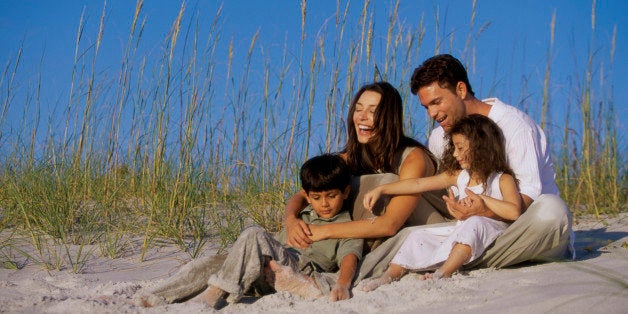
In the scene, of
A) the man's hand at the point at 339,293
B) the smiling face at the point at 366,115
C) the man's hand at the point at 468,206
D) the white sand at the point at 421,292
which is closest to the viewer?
the white sand at the point at 421,292

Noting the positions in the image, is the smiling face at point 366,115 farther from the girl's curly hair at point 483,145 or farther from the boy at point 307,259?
the girl's curly hair at point 483,145

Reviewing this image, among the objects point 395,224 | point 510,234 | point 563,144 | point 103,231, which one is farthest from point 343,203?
point 563,144

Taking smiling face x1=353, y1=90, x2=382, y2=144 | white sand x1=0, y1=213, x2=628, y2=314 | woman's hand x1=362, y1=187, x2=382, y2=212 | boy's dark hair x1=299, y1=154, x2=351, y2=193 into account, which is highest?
smiling face x1=353, y1=90, x2=382, y2=144

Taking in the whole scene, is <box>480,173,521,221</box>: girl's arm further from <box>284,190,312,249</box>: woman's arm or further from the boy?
<box>284,190,312,249</box>: woman's arm

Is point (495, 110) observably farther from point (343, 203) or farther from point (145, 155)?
point (145, 155)

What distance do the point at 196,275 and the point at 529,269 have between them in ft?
3.95

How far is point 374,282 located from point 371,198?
34 centimetres

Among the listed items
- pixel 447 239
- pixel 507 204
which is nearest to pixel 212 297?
pixel 447 239

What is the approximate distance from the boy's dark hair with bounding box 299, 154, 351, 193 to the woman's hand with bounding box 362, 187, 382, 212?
11 centimetres

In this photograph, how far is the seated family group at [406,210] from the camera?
89.9 inches

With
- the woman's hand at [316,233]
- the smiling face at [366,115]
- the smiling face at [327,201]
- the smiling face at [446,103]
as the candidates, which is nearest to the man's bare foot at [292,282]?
the woman's hand at [316,233]

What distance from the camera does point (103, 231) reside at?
350 centimetres

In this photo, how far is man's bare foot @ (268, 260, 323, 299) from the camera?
225 centimetres

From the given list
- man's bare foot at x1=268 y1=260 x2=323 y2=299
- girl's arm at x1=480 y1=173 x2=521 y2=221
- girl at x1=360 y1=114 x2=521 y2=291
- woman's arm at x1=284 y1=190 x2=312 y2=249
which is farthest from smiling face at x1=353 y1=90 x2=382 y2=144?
man's bare foot at x1=268 y1=260 x2=323 y2=299
